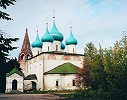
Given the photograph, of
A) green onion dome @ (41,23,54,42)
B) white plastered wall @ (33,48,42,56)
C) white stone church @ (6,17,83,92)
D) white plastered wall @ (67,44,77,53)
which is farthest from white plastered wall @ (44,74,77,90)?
white plastered wall @ (33,48,42,56)

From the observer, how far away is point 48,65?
3412 centimetres

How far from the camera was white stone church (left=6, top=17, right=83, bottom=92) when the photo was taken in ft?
106

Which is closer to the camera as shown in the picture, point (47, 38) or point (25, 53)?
point (47, 38)

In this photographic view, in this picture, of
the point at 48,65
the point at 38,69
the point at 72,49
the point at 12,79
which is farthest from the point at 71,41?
the point at 12,79

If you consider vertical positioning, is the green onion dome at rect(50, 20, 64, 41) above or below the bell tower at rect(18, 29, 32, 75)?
above

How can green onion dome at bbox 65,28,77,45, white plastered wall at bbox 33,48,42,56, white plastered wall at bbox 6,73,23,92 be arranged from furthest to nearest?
white plastered wall at bbox 33,48,42,56
green onion dome at bbox 65,28,77,45
white plastered wall at bbox 6,73,23,92

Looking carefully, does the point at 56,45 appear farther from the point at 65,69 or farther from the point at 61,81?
the point at 61,81

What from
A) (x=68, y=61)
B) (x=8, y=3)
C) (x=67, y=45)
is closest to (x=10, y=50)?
(x=8, y=3)

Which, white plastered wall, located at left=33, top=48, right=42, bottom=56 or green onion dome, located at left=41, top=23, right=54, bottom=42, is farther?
white plastered wall, located at left=33, top=48, right=42, bottom=56

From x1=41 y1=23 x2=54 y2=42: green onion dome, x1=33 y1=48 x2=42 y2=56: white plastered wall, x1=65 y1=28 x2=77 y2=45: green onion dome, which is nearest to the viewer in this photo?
x1=41 y1=23 x2=54 y2=42: green onion dome

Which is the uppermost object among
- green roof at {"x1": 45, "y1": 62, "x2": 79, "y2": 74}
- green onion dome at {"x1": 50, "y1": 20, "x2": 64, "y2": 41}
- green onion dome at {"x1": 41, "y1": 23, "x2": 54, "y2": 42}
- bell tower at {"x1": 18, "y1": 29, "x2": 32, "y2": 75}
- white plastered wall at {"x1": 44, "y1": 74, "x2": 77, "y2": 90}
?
green onion dome at {"x1": 50, "y1": 20, "x2": 64, "y2": 41}

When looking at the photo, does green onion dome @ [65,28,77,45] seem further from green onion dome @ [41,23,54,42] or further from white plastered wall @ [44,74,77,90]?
white plastered wall @ [44,74,77,90]

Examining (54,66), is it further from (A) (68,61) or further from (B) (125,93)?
(B) (125,93)

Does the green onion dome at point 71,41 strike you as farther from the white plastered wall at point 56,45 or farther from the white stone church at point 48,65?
the white plastered wall at point 56,45
